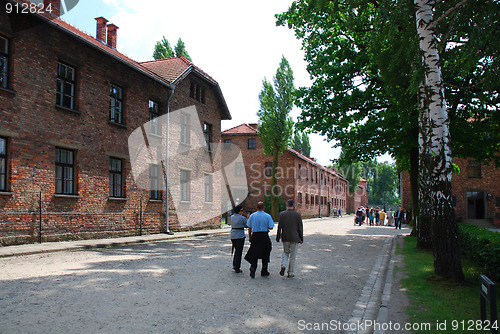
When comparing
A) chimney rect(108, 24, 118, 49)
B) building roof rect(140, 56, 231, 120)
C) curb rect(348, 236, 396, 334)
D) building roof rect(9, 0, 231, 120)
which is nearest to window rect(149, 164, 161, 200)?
building roof rect(9, 0, 231, 120)

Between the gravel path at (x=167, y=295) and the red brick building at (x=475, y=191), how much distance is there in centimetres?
3264

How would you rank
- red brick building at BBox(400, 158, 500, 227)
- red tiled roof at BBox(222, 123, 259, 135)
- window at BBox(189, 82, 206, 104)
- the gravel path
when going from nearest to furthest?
the gravel path < window at BBox(189, 82, 206, 104) < red brick building at BBox(400, 158, 500, 227) < red tiled roof at BBox(222, 123, 259, 135)

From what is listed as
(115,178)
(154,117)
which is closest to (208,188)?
(154,117)

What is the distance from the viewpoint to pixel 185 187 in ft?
77.8

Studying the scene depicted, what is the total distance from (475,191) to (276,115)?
20.5 metres

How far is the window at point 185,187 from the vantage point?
23.4 meters

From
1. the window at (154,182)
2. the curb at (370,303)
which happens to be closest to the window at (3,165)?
the window at (154,182)

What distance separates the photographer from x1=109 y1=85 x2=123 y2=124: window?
59.9 feet

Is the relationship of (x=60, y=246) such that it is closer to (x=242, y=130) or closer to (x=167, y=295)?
(x=167, y=295)

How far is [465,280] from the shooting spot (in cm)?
784

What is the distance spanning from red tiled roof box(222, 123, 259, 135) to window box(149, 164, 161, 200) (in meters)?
25.9

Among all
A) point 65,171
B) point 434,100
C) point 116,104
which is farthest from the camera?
point 116,104

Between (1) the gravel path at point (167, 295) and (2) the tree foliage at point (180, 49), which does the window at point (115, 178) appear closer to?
(1) the gravel path at point (167, 295)

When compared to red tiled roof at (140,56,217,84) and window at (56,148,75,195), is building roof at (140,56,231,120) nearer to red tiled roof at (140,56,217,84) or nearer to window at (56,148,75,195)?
red tiled roof at (140,56,217,84)
